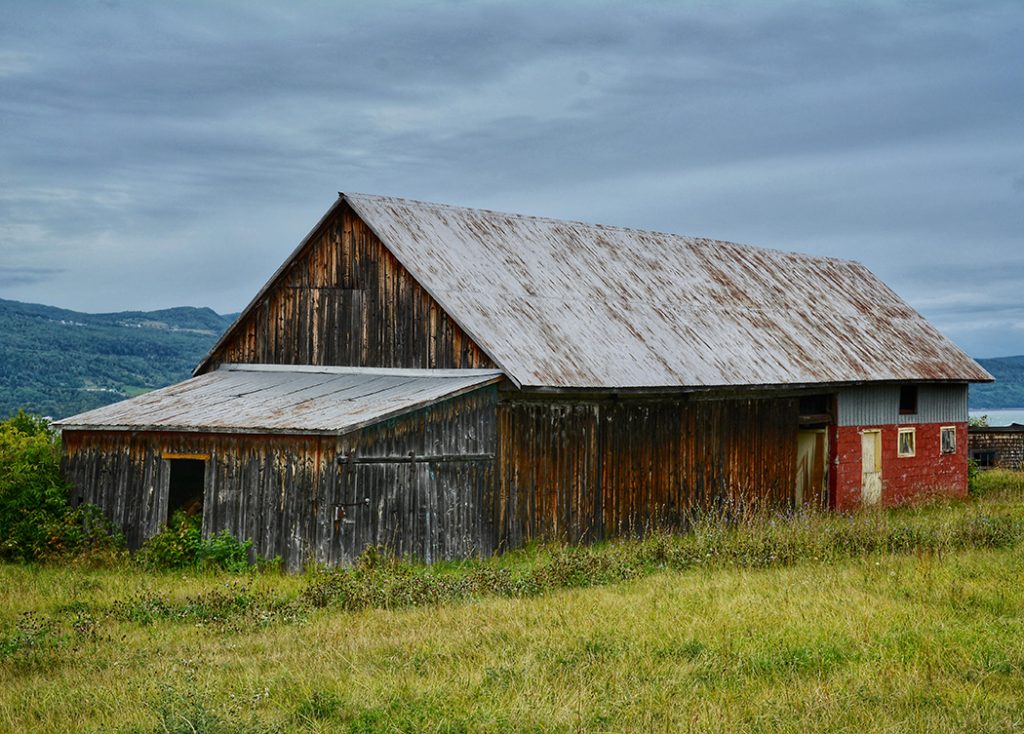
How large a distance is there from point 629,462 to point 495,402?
11.2ft

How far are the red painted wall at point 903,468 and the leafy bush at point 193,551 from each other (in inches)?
570

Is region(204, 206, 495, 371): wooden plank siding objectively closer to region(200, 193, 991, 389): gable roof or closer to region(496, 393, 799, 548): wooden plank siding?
region(200, 193, 991, 389): gable roof

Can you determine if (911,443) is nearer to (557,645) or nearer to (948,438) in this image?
(948,438)

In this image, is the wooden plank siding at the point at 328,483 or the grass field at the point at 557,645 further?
the wooden plank siding at the point at 328,483

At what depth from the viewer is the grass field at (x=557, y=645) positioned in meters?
8.86

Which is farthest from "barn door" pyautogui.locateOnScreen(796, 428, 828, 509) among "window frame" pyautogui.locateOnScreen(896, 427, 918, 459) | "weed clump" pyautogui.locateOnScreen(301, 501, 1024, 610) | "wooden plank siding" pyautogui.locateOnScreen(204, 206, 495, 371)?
"wooden plank siding" pyautogui.locateOnScreen(204, 206, 495, 371)

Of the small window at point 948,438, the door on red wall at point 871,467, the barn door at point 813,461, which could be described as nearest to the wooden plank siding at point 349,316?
the barn door at point 813,461

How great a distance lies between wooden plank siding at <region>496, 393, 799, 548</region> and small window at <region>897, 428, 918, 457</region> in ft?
16.9

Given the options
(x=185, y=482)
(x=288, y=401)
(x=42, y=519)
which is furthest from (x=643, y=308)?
(x=42, y=519)

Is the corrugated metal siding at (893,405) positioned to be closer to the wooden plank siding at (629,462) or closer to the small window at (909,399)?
the small window at (909,399)

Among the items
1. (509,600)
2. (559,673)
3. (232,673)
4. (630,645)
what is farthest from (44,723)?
(509,600)

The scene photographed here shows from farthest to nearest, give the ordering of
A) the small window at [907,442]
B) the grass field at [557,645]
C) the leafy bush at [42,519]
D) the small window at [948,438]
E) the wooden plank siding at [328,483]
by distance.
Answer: the small window at [948,438]
the small window at [907,442]
the leafy bush at [42,519]
the wooden plank siding at [328,483]
the grass field at [557,645]

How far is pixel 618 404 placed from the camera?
21.5 m

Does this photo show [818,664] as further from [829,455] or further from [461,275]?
[829,455]
